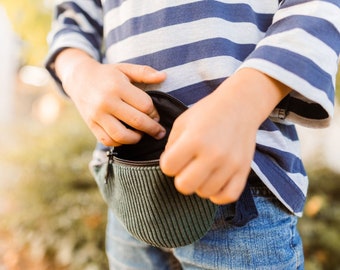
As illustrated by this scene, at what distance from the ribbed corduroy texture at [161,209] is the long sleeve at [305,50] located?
0.59 ft

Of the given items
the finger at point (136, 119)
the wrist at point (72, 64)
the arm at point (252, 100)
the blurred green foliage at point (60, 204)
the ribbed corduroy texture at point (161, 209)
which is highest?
the arm at point (252, 100)

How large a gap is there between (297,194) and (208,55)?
24 centimetres

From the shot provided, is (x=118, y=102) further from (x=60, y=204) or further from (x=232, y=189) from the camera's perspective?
(x=60, y=204)

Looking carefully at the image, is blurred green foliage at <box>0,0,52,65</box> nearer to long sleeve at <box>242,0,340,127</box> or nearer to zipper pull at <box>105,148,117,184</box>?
zipper pull at <box>105,148,117,184</box>

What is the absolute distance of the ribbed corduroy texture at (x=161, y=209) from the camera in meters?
0.47

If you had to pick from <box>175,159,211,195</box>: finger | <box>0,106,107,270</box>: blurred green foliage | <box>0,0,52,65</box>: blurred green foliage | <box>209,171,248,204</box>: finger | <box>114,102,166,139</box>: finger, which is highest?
<box>175,159,211,195</box>: finger

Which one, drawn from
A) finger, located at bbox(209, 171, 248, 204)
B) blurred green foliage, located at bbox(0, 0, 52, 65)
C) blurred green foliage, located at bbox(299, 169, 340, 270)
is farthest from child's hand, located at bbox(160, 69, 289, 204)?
blurred green foliage, located at bbox(0, 0, 52, 65)

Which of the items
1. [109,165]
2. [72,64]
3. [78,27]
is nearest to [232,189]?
[109,165]

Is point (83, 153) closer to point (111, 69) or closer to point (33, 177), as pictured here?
point (33, 177)

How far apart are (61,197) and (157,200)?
2.04m

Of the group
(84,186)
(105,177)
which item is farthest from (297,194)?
(84,186)

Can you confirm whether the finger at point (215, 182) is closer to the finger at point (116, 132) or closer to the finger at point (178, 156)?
the finger at point (178, 156)

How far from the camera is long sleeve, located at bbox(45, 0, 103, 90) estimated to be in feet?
2.29

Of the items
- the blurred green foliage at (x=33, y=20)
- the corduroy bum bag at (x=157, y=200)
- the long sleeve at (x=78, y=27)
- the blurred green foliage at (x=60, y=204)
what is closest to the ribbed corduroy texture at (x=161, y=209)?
the corduroy bum bag at (x=157, y=200)
